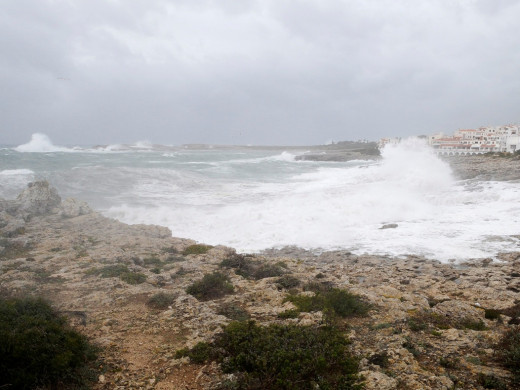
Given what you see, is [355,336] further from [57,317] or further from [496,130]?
[496,130]

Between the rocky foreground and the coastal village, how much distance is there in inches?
2176

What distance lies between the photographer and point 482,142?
288ft

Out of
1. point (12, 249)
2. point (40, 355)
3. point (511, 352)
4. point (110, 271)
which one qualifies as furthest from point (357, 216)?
point (40, 355)

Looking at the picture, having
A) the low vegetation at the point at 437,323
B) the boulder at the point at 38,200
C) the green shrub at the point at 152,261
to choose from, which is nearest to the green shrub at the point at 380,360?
the low vegetation at the point at 437,323

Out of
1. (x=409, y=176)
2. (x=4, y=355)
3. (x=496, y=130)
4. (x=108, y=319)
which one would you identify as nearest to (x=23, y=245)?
(x=108, y=319)

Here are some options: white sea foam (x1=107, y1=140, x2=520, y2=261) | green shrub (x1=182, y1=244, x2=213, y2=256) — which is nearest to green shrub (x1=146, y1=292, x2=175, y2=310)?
green shrub (x1=182, y1=244, x2=213, y2=256)

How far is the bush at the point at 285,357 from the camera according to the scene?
4.36m

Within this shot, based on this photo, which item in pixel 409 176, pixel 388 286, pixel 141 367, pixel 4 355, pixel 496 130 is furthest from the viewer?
pixel 496 130

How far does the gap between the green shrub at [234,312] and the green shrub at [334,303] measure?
110 cm

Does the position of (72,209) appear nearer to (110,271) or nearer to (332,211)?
(110,271)

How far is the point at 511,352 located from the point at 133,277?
26.4 ft

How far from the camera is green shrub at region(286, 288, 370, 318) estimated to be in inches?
268

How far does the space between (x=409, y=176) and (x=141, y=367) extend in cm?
2742

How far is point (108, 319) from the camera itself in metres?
6.55
